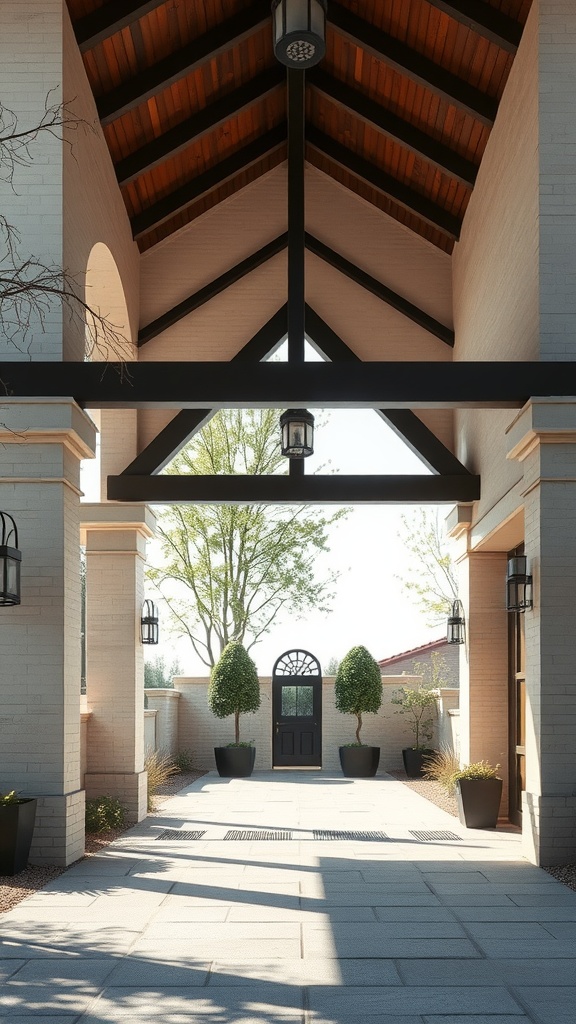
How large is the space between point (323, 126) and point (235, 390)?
212 inches

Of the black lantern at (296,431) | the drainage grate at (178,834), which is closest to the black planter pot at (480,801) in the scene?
the drainage grate at (178,834)

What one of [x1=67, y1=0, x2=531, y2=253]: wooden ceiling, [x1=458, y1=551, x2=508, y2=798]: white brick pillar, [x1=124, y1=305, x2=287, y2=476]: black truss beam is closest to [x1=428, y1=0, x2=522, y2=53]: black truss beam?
[x1=67, y1=0, x2=531, y2=253]: wooden ceiling

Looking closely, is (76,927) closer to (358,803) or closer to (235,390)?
(235,390)

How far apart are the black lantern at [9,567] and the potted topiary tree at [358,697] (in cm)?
1120

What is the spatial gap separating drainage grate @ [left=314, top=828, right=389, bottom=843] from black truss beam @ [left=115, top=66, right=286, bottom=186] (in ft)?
23.1

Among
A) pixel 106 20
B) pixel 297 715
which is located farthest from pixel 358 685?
pixel 106 20

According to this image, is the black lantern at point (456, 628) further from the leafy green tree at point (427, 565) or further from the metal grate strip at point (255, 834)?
the leafy green tree at point (427, 565)

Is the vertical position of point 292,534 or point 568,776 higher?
point 292,534

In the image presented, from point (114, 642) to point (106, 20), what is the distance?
6.68 meters

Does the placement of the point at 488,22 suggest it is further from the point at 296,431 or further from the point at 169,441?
the point at 169,441

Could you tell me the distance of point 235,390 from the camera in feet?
29.4

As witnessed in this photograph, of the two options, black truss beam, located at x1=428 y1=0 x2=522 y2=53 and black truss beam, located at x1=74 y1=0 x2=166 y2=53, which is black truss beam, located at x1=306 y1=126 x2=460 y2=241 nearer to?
black truss beam, located at x1=428 y1=0 x2=522 y2=53

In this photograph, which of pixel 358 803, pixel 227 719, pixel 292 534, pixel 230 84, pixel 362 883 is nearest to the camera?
pixel 362 883

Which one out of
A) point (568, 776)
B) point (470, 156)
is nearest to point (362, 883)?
point (568, 776)
